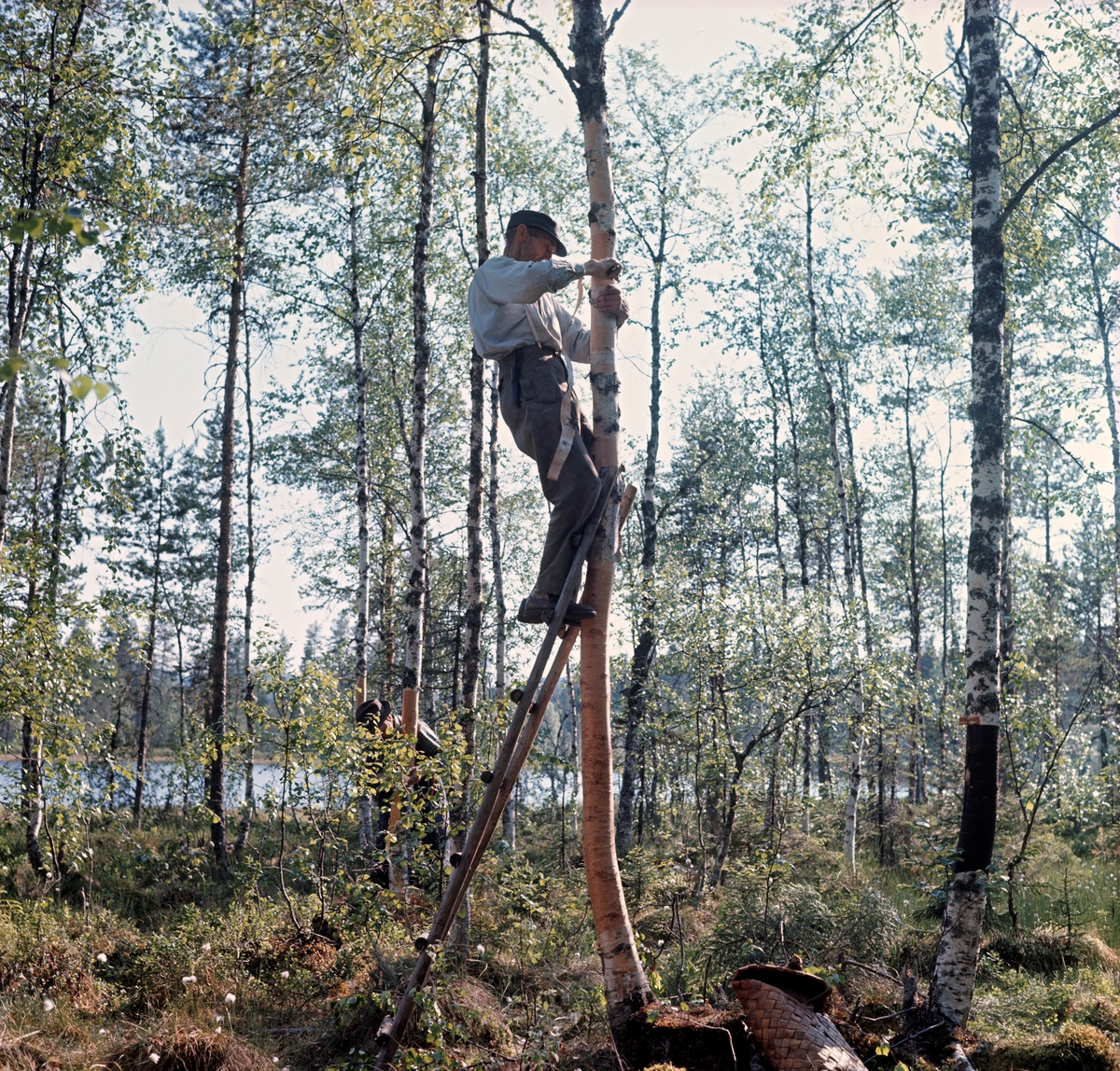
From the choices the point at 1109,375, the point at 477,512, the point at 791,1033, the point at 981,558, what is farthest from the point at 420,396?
the point at 1109,375

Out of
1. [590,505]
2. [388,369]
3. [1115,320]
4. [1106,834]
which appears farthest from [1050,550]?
[590,505]

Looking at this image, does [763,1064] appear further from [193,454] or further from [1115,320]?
[193,454]

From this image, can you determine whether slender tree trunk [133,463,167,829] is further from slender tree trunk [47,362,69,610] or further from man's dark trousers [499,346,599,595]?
man's dark trousers [499,346,599,595]

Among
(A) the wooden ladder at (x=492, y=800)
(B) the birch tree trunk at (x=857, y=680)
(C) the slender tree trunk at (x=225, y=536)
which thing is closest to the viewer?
(A) the wooden ladder at (x=492, y=800)

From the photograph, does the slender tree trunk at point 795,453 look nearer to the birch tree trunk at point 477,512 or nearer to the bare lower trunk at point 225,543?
the bare lower trunk at point 225,543

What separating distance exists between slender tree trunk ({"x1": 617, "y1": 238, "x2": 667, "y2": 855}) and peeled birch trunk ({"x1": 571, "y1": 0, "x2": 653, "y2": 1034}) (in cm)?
772

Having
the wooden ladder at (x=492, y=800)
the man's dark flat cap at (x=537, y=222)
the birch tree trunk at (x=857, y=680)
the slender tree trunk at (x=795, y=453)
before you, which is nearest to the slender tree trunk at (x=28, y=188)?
the man's dark flat cap at (x=537, y=222)

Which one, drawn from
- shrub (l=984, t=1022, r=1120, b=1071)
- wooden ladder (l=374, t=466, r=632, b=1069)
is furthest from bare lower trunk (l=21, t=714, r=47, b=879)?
shrub (l=984, t=1022, r=1120, b=1071)

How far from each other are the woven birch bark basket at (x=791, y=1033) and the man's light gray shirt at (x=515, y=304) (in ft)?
10.6

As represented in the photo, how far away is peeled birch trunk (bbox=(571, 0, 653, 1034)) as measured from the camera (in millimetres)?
4355

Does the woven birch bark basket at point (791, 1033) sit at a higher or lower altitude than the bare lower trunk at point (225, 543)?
lower

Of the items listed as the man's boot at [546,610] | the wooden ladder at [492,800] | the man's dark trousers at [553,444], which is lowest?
the wooden ladder at [492,800]

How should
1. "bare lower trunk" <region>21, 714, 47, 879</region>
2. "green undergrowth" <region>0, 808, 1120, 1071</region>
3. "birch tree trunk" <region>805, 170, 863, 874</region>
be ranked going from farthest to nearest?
"birch tree trunk" <region>805, 170, 863, 874</region>
"bare lower trunk" <region>21, 714, 47, 879</region>
"green undergrowth" <region>0, 808, 1120, 1071</region>

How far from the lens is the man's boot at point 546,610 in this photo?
4.59 meters
